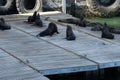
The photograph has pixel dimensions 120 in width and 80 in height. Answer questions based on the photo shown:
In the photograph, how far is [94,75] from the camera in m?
13.0

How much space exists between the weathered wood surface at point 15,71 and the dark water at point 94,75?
57.4 inches

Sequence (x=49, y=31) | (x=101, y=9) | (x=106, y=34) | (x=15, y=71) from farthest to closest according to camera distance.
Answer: (x=101, y=9) < (x=49, y=31) < (x=106, y=34) < (x=15, y=71)

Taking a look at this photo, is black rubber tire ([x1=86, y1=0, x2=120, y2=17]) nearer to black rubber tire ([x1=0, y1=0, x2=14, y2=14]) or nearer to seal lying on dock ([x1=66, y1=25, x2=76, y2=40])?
black rubber tire ([x1=0, y1=0, x2=14, y2=14])

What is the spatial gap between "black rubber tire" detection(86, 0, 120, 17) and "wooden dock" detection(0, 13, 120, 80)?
5186 mm

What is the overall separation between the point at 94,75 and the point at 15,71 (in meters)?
3.10

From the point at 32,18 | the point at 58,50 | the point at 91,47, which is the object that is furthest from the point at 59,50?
the point at 32,18

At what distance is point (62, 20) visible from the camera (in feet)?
54.9

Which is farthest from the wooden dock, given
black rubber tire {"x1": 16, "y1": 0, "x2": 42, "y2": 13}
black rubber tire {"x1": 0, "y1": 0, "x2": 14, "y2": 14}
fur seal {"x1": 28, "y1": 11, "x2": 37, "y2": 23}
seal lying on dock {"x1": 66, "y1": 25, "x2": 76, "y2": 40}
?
black rubber tire {"x1": 0, "y1": 0, "x2": 14, "y2": 14}

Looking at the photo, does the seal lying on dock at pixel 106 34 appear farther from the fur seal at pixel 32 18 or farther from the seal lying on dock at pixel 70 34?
the fur seal at pixel 32 18

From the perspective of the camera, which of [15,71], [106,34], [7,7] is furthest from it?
[7,7]

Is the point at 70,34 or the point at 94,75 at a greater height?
the point at 70,34

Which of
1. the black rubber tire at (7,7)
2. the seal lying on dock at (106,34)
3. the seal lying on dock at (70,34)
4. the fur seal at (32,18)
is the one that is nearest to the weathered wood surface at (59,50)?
the seal lying on dock at (70,34)

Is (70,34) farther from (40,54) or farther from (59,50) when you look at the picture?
(40,54)

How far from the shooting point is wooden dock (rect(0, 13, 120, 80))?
1119 cm
